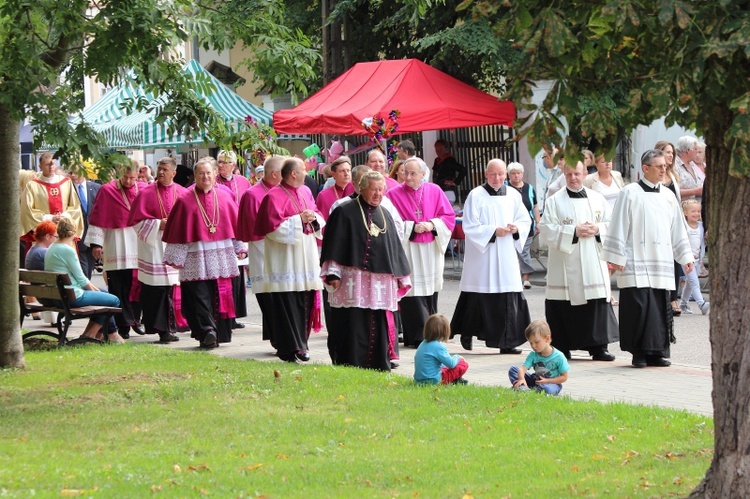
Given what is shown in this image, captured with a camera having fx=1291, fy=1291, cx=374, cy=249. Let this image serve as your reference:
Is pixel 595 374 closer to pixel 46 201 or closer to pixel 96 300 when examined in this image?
pixel 96 300

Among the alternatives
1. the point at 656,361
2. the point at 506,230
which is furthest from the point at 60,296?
the point at 656,361

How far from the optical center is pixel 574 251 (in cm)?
1260

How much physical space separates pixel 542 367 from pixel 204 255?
4976 millimetres

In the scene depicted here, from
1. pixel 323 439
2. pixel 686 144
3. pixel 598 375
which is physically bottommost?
pixel 323 439

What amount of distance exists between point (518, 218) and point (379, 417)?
490 centimetres

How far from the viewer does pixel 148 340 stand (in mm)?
14922

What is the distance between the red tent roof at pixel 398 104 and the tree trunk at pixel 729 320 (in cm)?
Answer: 1415

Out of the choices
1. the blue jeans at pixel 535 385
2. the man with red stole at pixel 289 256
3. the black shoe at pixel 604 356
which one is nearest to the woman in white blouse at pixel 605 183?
the black shoe at pixel 604 356

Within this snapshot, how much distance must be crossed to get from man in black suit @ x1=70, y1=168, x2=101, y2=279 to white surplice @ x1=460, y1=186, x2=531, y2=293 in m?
5.57

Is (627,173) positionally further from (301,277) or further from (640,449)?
(640,449)

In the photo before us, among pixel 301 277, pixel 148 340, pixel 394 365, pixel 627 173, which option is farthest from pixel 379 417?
pixel 627 173

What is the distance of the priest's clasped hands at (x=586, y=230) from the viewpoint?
41.2ft

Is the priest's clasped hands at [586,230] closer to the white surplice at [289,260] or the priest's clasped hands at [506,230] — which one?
the priest's clasped hands at [506,230]

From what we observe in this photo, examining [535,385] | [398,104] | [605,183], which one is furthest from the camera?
[398,104]
